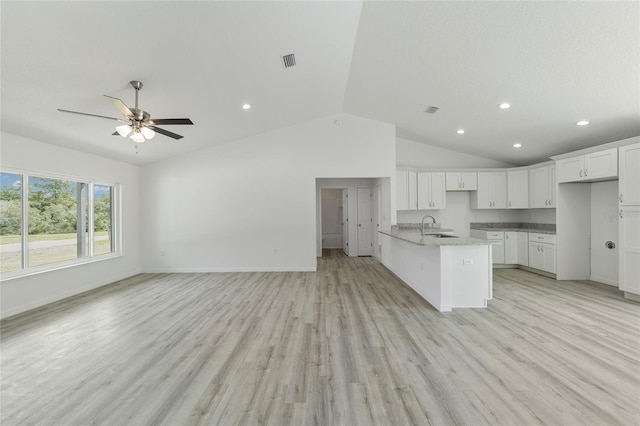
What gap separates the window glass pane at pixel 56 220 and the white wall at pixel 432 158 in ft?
22.2

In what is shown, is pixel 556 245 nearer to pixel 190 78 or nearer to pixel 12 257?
pixel 190 78

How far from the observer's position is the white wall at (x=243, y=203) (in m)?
6.29

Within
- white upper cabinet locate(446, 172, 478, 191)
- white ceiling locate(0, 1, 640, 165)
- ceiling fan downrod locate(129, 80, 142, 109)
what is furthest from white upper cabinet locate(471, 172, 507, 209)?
ceiling fan downrod locate(129, 80, 142, 109)

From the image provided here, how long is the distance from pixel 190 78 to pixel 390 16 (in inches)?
96.0

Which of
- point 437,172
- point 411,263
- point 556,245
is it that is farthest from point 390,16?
point 556,245

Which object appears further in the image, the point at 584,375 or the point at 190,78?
the point at 190,78

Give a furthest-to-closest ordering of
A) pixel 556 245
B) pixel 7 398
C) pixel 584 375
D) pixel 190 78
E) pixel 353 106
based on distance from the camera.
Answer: pixel 353 106 < pixel 556 245 < pixel 190 78 < pixel 584 375 < pixel 7 398

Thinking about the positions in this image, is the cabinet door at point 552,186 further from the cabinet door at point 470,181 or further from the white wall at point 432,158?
the white wall at point 432,158

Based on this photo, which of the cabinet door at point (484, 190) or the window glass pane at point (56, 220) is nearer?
the window glass pane at point (56, 220)

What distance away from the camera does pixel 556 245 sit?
5.16 metres

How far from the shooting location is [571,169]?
190 inches

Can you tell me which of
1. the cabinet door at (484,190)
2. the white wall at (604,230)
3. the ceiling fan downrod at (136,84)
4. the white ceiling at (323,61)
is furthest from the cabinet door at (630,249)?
the ceiling fan downrod at (136,84)

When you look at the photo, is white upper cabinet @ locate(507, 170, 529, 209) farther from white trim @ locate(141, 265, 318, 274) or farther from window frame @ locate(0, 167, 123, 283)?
window frame @ locate(0, 167, 123, 283)

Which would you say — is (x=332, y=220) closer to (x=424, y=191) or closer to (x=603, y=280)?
(x=424, y=191)
